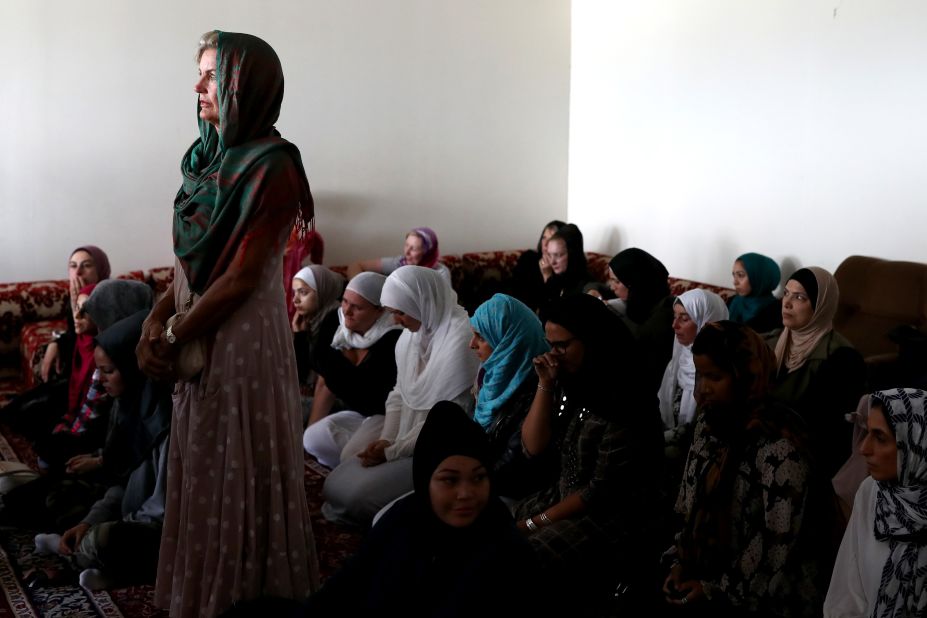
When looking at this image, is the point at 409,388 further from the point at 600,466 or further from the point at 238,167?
the point at 238,167

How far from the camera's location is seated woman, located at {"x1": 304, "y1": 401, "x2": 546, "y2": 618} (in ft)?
5.81

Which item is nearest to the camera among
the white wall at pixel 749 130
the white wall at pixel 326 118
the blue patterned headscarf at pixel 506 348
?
the blue patterned headscarf at pixel 506 348

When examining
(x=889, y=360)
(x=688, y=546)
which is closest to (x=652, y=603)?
(x=688, y=546)

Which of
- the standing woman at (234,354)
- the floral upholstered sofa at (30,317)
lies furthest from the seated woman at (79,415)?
the standing woman at (234,354)

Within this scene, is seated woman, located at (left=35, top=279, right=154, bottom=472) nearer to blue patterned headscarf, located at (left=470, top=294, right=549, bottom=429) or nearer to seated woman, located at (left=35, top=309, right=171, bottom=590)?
seated woman, located at (left=35, top=309, right=171, bottom=590)

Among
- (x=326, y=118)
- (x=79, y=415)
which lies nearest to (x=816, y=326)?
(x=79, y=415)

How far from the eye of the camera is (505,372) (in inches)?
123

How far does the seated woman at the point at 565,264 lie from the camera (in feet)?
18.9

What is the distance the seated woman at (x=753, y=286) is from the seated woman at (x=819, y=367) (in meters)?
0.86

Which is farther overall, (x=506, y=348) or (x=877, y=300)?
(x=877, y=300)

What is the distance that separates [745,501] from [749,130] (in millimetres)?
3270

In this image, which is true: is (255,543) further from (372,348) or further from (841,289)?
(841,289)

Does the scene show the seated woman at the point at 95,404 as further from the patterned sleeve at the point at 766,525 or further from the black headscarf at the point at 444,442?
the patterned sleeve at the point at 766,525

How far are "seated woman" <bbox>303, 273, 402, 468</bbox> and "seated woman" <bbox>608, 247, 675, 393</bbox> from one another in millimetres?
1395
